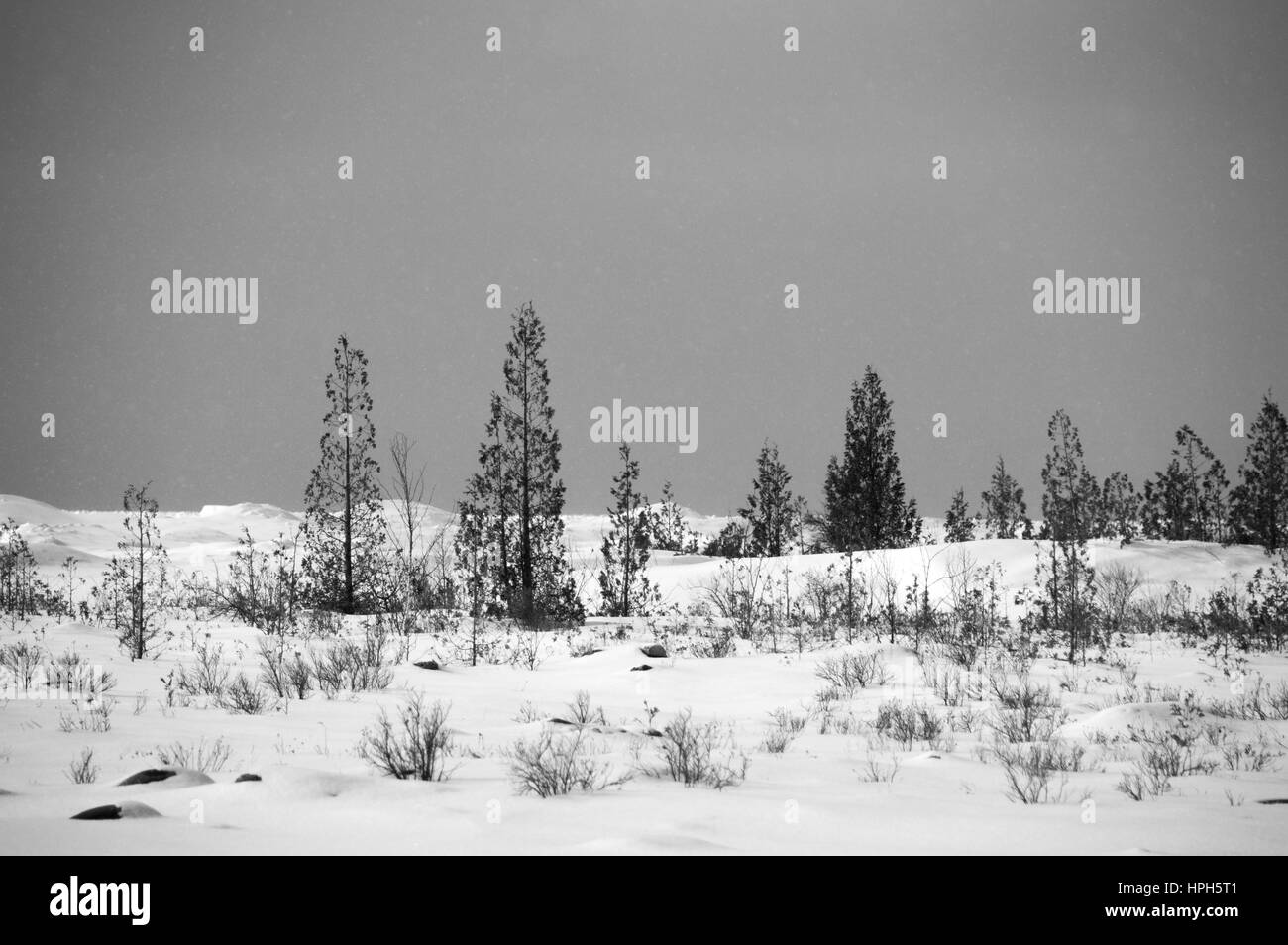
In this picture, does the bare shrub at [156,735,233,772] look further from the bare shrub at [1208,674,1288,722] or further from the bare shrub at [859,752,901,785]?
the bare shrub at [1208,674,1288,722]

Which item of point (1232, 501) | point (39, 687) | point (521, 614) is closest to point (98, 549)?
point (521, 614)

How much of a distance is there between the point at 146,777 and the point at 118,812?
1.10 metres

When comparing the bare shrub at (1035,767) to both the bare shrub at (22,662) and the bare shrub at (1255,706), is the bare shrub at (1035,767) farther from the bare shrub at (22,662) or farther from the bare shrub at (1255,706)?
the bare shrub at (22,662)

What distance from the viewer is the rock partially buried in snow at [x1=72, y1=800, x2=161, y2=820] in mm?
4723

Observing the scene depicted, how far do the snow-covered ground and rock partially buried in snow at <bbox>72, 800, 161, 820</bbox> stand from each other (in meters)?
0.06

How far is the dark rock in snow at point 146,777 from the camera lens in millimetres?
5770

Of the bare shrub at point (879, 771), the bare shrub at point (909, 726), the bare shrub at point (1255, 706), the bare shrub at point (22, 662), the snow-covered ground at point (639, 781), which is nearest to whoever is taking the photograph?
the snow-covered ground at point (639, 781)

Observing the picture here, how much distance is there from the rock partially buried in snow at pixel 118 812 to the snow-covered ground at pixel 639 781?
2.2 inches

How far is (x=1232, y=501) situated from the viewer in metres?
47.6

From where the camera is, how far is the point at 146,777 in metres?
5.78

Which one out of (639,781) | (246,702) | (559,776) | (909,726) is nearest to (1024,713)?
(909,726)

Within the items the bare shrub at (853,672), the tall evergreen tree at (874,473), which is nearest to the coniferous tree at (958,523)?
the tall evergreen tree at (874,473)

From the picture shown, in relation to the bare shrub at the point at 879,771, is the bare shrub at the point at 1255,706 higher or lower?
lower
